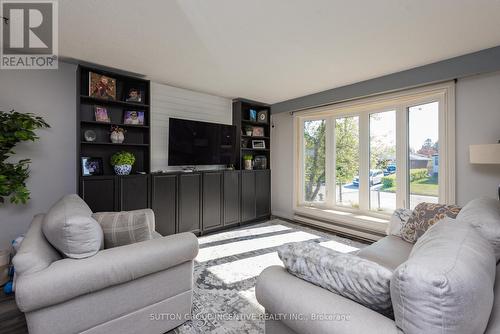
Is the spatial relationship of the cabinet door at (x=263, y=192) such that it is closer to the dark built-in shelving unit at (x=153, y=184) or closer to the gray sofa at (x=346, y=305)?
the dark built-in shelving unit at (x=153, y=184)

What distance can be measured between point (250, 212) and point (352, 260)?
3.61 metres

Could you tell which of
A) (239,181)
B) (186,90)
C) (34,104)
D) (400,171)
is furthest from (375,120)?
(34,104)

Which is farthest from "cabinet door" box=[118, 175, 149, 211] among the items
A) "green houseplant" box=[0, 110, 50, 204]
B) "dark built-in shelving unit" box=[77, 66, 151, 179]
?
"green houseplant" box=[0, 110, 50, 204]

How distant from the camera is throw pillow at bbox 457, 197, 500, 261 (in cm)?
126

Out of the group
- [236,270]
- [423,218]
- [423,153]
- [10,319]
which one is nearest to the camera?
[10,319]

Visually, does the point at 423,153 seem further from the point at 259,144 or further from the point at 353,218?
the point at 259,144

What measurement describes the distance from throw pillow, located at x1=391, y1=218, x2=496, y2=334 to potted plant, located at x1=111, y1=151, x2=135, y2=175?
320 centimetres

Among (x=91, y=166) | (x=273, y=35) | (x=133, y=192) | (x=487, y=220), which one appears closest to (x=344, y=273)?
(x=487, y=220)

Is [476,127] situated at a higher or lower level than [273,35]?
lower

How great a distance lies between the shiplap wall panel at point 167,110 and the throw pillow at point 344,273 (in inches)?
123

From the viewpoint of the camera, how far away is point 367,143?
3.88m

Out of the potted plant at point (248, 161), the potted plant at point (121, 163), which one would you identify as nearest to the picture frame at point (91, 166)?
the potted plant at point (121, 163)

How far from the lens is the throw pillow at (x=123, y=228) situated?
1.70 meters

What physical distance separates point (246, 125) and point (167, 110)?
1.61 metres
